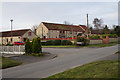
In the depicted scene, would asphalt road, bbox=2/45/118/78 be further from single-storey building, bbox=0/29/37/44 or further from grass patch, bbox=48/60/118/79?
single-storey building, bbox=0/29/37/44

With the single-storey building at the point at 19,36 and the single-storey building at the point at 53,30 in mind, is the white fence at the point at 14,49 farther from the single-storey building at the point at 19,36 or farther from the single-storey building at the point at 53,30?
the single-storey building at the point at 53,30

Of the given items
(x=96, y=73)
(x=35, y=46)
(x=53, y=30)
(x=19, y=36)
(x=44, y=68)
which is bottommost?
(x=44, y=68)

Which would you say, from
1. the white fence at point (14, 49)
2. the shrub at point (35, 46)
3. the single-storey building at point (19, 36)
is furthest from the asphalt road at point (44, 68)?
the single-storey building at point (19, 36)

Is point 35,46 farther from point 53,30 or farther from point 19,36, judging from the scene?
point 53,30

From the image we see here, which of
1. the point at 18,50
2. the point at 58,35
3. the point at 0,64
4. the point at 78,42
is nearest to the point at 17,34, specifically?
the point at 58,35

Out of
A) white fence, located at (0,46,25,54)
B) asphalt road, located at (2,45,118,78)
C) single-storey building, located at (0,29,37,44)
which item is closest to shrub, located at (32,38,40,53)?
white fence, located at (0,46,25,54)

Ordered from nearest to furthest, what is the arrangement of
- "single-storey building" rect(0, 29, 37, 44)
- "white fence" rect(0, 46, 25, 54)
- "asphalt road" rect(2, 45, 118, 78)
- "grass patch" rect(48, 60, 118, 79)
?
1. "grass patch" rect(48, 60, 118, 79)
2. "asphalt road" rect(2, 45, 118, 78)
3. "white fence" rect(0, 46, 25, 54)
4. "single-storey building" rect(0, 29, 37, 44)

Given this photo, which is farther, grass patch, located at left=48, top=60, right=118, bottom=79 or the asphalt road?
the asphalt road

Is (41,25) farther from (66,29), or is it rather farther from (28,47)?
(28,47)

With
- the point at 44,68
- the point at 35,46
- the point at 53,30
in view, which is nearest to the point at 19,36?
the point at 53,30

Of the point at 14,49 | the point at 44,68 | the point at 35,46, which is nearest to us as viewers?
the point at 44,68

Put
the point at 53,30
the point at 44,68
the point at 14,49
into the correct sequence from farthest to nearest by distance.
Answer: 1. the point at 53,30
2. the point at 14,49
3. the point at 44,68

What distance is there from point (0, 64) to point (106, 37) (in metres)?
34.0

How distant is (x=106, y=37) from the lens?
131 feet
